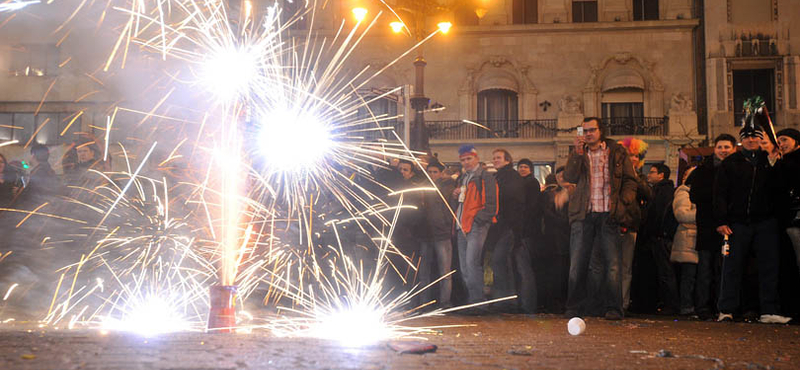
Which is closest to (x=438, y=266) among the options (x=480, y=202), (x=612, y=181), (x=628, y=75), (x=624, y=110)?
(x=480, y=202)

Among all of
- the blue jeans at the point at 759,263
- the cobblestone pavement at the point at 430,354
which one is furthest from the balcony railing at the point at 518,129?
the cobblestone pavement at the point at 430,354

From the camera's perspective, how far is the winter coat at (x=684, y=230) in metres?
8.30

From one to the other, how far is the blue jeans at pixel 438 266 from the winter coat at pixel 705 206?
256cm

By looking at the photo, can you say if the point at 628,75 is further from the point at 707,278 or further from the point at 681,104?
the point at 707,278

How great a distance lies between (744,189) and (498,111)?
24.7m

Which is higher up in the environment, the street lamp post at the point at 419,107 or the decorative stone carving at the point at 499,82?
the decorative stone carving at the point at 499,82

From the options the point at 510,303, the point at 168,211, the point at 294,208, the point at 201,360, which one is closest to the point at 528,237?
the point at 510,303

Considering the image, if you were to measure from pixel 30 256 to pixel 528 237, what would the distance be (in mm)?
5127

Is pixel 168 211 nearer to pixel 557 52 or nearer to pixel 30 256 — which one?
pixel 30 256

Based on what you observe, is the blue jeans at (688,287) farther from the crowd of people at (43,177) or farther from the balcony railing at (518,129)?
the balcony railing at (518,129)

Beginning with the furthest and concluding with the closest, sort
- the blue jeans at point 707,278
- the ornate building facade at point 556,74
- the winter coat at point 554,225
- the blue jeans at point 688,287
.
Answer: the ornate building facade at point 556,74 < the winter coat at point 554,225 < the blue jeans at point 688,287 < the blue jeans at point 707,278

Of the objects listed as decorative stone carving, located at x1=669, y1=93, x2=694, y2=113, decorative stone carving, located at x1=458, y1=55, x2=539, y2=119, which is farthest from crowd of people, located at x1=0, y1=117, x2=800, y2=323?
decorative stone carving, located at x1=458, y1=55, x2=539, y2=119

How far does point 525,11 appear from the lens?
3145 centimetres

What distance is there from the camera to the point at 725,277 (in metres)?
7.46
